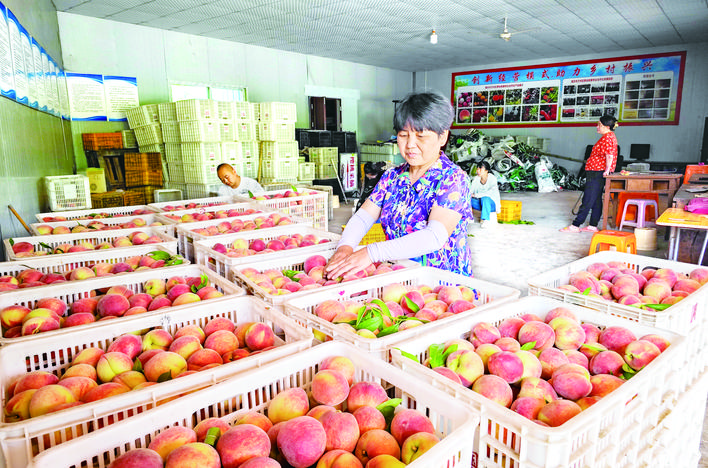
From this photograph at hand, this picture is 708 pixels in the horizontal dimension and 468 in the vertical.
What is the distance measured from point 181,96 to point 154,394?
8.09 meters

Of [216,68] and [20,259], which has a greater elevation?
[216,68]

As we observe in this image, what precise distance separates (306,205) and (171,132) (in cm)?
321

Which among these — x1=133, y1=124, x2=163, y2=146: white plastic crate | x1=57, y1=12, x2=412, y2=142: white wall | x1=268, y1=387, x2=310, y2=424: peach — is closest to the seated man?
x1=133, y1=124, x2=163, y2=146: white plastic crate

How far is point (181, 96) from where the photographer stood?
26.2 ft

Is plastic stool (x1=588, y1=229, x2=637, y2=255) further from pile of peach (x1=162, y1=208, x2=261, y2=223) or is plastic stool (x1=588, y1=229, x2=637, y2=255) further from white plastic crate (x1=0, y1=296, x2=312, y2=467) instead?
white plastic crate (x1=0, y1=296, x2=312, y2=467)

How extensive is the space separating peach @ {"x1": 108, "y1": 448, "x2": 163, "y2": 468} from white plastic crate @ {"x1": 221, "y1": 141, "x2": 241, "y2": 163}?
5567 mm

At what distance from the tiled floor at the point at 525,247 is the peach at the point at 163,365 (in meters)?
3.30

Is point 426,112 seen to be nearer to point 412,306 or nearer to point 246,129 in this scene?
point 412,306

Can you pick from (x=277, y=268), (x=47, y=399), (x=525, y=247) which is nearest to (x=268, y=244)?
(x=277, y=268)

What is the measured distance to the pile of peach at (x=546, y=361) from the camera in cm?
93

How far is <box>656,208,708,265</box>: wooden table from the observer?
3.34 meters

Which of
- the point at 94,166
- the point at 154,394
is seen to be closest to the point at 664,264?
the point at 154,394

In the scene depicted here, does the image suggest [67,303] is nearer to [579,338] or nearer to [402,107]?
[402,107]

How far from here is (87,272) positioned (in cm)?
176
